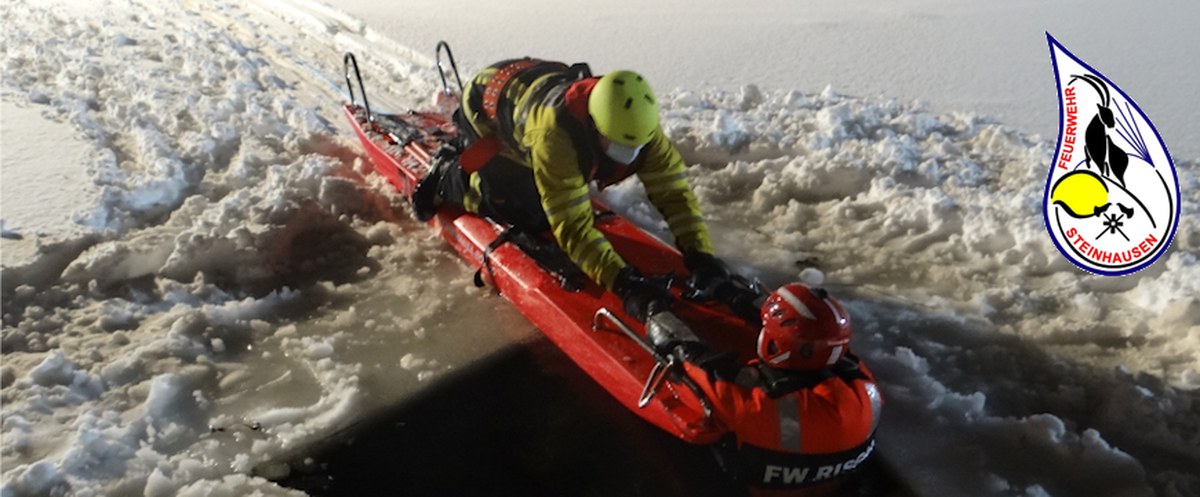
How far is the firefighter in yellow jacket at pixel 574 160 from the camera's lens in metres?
4.02

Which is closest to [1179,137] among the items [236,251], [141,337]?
[236,251]

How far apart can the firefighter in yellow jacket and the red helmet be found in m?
0.69

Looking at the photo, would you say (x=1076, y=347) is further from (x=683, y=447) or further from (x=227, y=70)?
(x=227, y=70)

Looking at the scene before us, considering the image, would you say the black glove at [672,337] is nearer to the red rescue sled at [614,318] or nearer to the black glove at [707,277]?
the red rescue sled at [614,318]

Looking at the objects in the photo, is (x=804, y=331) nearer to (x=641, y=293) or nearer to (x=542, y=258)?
(x=641, y=293)

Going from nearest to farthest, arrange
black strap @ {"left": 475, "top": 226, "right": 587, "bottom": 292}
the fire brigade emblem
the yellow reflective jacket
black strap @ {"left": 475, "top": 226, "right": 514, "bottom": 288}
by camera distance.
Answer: the yellow reflective jacket → black strap @ {"left": 475, "top": 226, "right": 587, "bottom": 292} → the fire brigade emblem → black strap @ {"left": 475, "top": 226, "right": 514, "bottom": 288}

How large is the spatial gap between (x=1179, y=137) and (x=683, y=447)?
5.16 meters

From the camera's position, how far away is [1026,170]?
618 cm

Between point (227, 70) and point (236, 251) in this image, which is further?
point (227, 70)

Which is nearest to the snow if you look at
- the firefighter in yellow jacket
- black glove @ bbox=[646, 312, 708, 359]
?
the firefighter in yellow jacket

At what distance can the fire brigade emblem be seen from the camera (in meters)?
4.91

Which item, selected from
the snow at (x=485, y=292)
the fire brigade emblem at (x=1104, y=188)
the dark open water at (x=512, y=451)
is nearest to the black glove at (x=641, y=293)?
the dark open water at (x=512, y=451)

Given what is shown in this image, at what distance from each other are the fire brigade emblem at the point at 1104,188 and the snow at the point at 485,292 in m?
0.18

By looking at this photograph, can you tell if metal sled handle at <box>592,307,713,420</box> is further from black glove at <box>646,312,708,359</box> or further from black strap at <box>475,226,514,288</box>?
black strap at <box>475,226,514,288</box>
